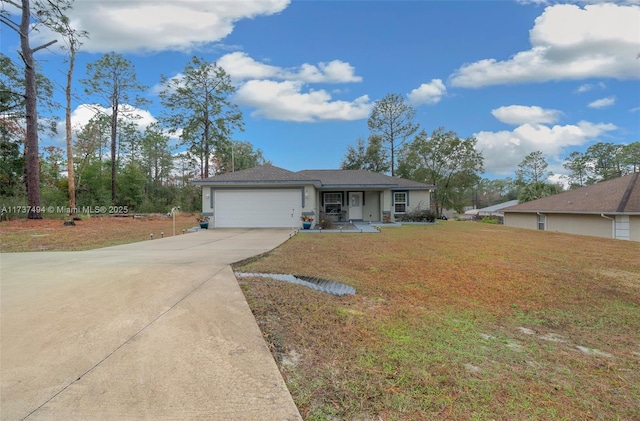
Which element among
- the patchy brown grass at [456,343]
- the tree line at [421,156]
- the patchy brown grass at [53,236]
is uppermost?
the tree line at [421,156]

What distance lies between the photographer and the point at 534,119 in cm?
2512

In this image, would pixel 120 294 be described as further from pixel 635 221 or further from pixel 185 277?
pixel 635 221

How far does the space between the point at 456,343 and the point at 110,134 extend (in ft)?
120

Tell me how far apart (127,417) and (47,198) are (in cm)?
2806

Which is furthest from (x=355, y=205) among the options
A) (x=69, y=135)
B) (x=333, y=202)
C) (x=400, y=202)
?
(x=69, y=135)

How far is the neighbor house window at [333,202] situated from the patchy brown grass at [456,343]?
1417cm

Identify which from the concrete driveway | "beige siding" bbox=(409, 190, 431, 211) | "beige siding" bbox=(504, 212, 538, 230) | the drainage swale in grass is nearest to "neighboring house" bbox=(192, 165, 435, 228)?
"beige siding" bbox=(409, 190, 431, 211)

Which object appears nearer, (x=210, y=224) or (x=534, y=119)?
(x=210, y=224)

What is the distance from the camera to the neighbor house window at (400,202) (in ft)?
69.0

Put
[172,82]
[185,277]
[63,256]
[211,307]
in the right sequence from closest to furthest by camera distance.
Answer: [211,307]
[185,277]
[63,256]
[172,82]

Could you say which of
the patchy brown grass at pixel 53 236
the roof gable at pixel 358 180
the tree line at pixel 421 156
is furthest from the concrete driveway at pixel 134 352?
the tree line at pixel 421 156

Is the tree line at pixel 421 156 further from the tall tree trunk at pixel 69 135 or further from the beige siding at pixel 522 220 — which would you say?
the tall tree trunk at pixel 69 135

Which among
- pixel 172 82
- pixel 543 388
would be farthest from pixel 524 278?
pixel 172 82

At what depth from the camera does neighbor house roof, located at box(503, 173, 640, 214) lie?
655 inches
